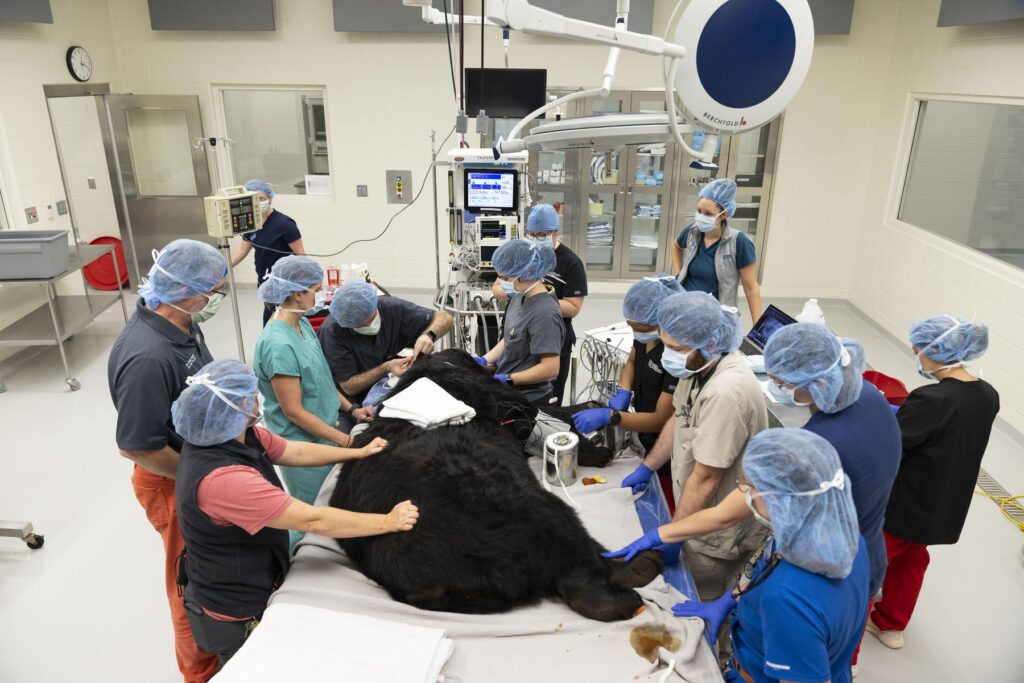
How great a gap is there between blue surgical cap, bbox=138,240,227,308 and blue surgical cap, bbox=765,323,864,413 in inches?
72.6

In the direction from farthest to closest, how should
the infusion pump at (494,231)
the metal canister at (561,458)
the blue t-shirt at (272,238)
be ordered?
1. the blue t-shirt at (272,238)
2. the infusion pump at (494,231)
3. the metal canister at (561,458)

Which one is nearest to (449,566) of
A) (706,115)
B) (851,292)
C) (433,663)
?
(433,663)

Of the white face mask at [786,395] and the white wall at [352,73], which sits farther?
the white wall at [352,73]

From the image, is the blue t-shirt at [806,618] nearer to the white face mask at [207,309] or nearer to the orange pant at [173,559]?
the orange pant at [173,559]

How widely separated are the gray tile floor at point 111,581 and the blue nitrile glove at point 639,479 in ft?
2.62

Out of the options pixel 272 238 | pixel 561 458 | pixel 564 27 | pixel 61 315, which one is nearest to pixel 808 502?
pixel 561 458

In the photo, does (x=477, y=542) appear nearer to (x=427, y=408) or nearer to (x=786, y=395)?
(x=427, y=408)

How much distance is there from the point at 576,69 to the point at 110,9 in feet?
14.2

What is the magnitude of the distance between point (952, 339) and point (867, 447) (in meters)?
0.77

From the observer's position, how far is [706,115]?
1.43m

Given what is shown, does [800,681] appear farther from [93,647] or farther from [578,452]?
[93,647]

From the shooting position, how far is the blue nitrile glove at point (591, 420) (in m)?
2.57

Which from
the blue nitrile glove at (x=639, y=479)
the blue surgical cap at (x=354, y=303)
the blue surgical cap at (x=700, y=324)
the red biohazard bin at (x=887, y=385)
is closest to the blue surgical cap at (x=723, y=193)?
the red biohazard bin at (x=887, y=385)

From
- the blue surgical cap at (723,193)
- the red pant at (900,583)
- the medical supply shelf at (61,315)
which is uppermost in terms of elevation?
the blue surgical cap at (723,193)
